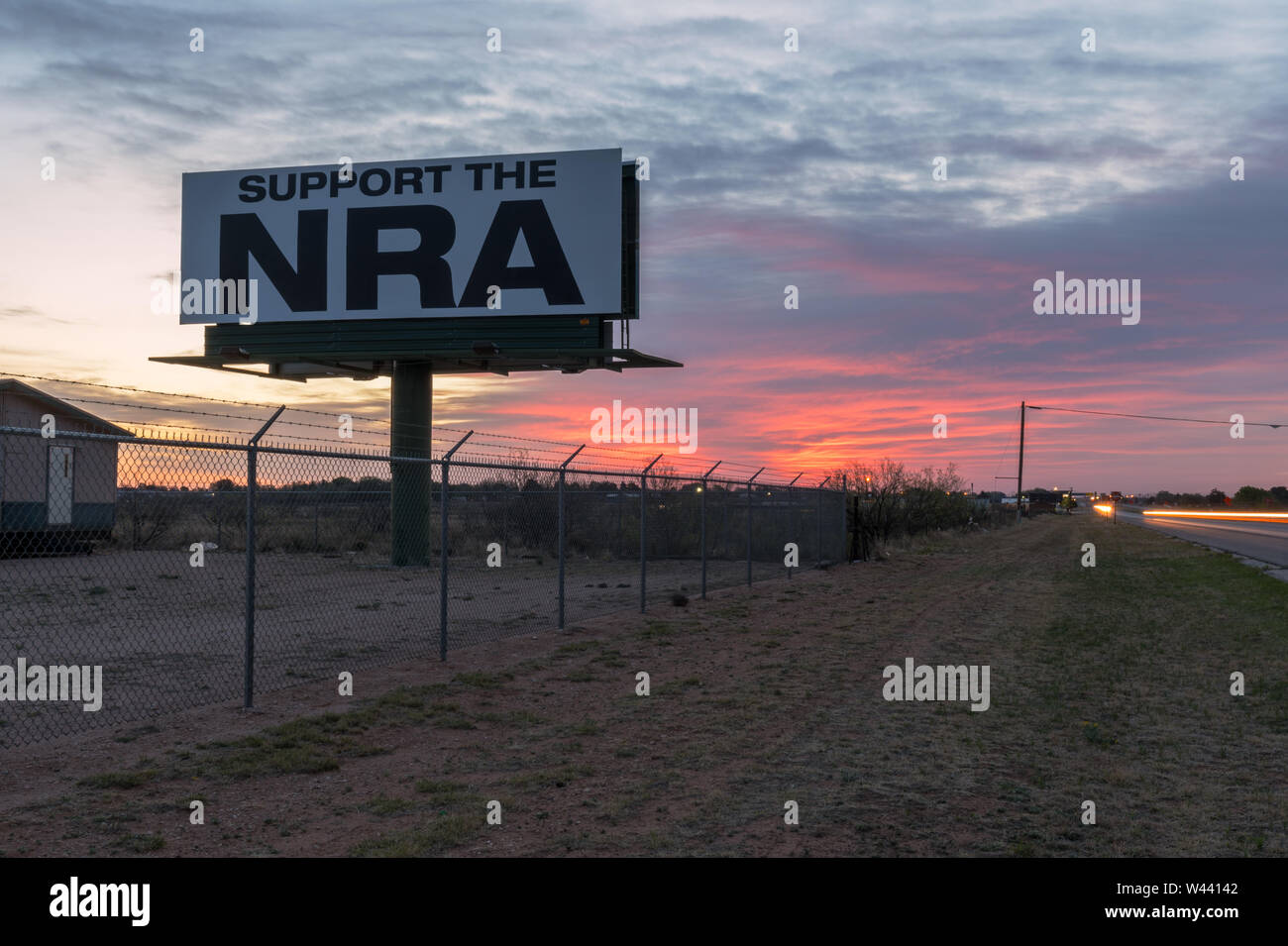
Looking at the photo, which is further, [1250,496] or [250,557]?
[1250,496]

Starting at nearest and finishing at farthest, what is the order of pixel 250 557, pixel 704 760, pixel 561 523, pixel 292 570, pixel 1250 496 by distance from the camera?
pixel 704 760 < pixel 250 557 < pixel 561 523 < pixel 292 570 < pixel 1250 496

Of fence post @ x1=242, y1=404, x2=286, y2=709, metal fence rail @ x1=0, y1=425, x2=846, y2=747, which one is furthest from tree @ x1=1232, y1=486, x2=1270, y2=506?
fence post @ x1=242, y1=404, x2=286, y2=709

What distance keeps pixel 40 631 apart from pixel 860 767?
11610 mm

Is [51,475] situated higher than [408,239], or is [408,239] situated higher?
[408,239]

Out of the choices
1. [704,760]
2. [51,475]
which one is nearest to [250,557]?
[704,760]

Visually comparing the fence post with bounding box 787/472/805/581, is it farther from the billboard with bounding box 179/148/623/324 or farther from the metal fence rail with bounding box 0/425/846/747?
the billboard with bounding box 179/148/623/324

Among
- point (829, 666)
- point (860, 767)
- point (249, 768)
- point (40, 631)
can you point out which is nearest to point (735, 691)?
point (829, 666)

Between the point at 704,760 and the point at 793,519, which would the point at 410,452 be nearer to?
the point at 793,519

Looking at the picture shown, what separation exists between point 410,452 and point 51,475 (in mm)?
9594

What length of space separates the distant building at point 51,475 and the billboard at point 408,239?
452 centimetres

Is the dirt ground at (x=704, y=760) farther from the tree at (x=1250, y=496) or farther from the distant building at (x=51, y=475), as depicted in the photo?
the tree at (x=1250, y=496)

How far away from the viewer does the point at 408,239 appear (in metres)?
24.5

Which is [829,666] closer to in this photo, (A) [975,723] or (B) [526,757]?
(A) [975,723]
